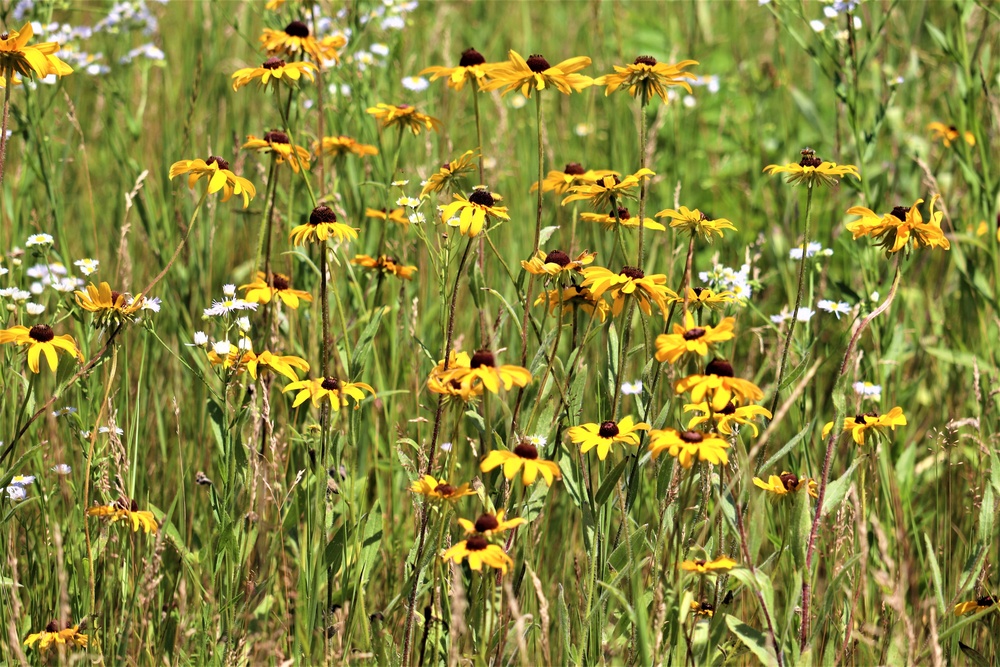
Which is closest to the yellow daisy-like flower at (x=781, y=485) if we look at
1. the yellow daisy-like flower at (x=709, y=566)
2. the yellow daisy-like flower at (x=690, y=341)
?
the yellow daisy-like flower at (x=709, y=566)

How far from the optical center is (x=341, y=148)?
300cm

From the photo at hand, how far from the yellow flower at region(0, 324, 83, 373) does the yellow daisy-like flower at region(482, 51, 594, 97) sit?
1059mm

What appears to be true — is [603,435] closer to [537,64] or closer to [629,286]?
[629,286]

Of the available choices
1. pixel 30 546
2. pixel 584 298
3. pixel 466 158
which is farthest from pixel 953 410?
pixel 30 546

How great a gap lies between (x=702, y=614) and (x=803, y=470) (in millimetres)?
700

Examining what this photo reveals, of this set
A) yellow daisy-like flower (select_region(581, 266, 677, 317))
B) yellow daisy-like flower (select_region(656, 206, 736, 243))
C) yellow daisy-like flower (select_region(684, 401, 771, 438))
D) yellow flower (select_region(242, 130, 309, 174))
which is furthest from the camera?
yellow flower (select_region(242, 130, 309, 174))

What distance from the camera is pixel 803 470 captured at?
2.70 meters

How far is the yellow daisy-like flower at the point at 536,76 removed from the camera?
2256 millimetres

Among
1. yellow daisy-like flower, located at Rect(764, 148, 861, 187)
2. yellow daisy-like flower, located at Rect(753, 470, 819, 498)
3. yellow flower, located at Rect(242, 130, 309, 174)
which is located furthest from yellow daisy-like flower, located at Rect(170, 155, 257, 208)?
yellow daisy-like flower, located at Rect(753, 470, 819, 498)

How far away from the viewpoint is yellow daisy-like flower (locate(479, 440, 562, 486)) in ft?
5.88

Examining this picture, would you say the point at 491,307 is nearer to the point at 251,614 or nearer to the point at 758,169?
the point at 251,614

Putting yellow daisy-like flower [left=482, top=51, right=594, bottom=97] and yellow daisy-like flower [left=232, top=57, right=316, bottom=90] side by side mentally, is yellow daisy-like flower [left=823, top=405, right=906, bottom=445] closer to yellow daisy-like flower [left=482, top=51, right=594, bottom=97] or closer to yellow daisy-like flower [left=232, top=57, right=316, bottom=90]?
yellow daisy-like flower [left=482, top=51, right=594, bottom=97]

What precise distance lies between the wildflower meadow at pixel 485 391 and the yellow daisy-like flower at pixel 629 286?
1cm

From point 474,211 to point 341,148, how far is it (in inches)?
40.2
